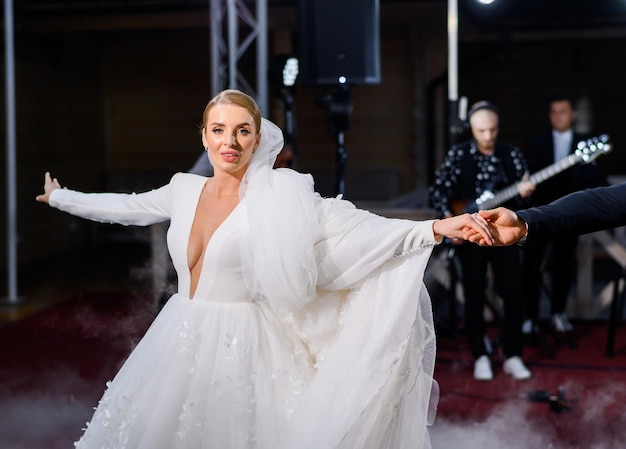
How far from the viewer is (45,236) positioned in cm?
1046

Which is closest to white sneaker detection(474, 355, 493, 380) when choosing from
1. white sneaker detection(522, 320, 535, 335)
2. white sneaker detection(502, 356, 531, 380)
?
white sneaker detection(502, 356, 531, 380)

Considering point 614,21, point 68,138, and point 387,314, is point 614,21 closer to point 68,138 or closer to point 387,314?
point 68,138

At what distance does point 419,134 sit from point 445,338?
5.41m

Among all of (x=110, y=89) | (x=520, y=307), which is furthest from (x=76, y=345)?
(x=110, y=89)

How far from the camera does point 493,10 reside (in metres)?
9.59

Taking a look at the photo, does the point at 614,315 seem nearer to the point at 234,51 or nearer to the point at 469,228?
the point at 234,51

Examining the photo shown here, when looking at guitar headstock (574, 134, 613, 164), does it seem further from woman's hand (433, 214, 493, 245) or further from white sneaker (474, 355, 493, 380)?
woman's hand (433, 214, 493, 245)

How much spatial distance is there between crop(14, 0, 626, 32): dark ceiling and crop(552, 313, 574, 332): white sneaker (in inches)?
169

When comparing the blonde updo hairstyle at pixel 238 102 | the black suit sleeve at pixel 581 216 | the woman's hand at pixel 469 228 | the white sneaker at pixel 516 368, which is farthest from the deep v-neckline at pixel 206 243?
the white sneaker at pixel 516 368

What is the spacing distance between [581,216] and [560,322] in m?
3.55

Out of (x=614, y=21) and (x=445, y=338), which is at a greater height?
(x=614, y=21)

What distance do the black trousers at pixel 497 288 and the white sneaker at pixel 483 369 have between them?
33mm

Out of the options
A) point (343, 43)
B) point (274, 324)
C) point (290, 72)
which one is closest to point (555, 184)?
point (343, 43)

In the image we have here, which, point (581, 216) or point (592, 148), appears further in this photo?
point (592, 148)
